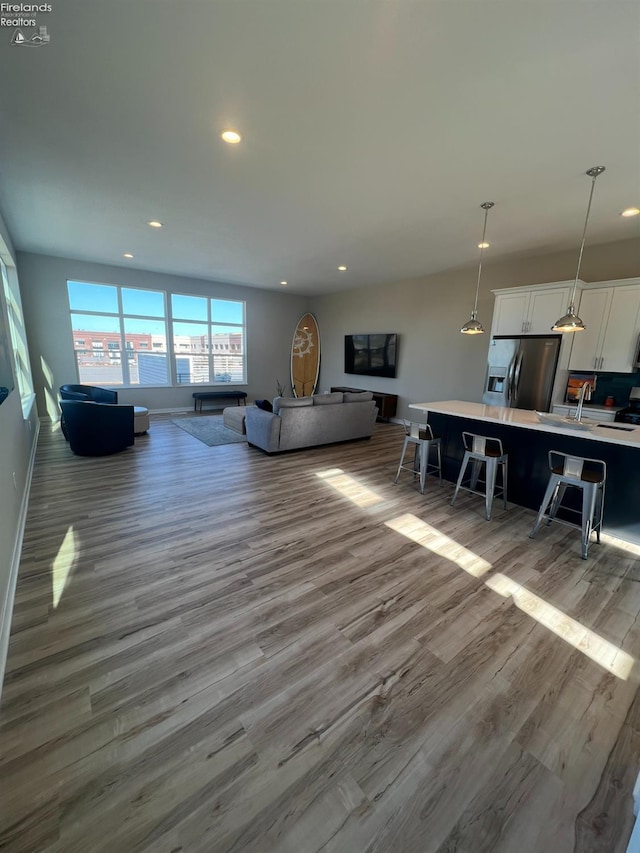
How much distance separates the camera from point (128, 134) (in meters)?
2.49

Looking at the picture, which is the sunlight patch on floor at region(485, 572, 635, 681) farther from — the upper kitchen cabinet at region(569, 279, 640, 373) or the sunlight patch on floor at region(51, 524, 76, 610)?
the upper kitchen cabinet at region(569, 279, 640, 373)

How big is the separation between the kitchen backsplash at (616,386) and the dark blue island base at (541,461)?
215cm

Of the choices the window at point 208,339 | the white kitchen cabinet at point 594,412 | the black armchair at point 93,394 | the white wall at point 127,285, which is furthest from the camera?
the window at point 208,339

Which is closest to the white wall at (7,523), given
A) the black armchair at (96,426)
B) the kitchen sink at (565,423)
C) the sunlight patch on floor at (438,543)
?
the black armchair at (96,426)

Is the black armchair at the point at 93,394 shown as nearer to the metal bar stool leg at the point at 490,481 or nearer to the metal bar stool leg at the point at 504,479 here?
the metal bar stool leg at the point at 490,481

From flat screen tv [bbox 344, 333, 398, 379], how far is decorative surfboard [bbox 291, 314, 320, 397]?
116 cm

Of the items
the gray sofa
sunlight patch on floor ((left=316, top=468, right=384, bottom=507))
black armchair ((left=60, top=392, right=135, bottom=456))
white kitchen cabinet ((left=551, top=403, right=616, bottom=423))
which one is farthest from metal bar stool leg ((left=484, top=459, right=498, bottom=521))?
black armchair ((left=60, top=392, right=135, bottom=456))

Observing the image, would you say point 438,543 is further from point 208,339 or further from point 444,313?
point 208,339

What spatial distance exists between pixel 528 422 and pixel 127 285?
7736mm

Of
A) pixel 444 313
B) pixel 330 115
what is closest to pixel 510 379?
pixel 444 313

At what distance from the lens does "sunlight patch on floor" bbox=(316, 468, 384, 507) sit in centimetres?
351

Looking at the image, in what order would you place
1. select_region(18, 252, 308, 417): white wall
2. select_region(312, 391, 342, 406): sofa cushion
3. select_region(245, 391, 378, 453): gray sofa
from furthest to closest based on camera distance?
select_region(18, 252, 308, 417): white wall, select_region(312, 391, 342, 406): sofa cushion, select_region(245, 391, 378, 453): gray sofa

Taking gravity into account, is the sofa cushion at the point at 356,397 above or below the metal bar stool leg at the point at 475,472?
above

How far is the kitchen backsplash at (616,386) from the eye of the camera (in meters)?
4.32
